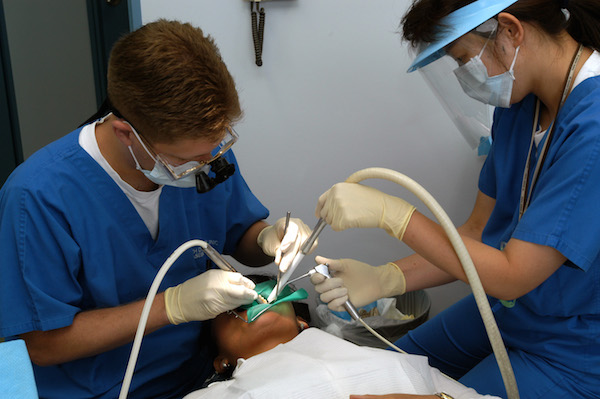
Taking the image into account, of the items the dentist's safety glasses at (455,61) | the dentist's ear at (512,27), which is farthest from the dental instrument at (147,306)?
the dentist's ear at (512,27)

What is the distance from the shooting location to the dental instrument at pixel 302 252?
1.29m

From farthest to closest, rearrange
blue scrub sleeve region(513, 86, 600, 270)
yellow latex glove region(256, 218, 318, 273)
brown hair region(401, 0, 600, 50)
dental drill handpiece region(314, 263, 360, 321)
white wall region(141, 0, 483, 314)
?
white wall region(141, 0, 483, 314) < yellow latex glove region(256, 218, 318, 273) < dental drill handpiece region(314, 263, 360, 321) < brown hair region(401, 0, 600, 50) < blue scrub sleeve region(513, 86, 600, 270)

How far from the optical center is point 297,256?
4.68 feet

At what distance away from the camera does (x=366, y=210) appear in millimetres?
1274

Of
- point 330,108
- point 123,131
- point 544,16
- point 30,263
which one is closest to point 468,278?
point 544,16

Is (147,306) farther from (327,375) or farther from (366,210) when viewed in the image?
(366,210)

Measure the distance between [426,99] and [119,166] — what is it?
140 cm

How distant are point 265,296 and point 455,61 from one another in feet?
2.84

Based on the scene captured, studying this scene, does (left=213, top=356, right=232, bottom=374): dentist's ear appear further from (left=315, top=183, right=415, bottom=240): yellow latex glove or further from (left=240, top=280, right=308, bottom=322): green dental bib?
(left=315, top=183, right=415, bottom=240): yellow latex glove

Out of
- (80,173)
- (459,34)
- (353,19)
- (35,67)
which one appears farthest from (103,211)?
(35,67)

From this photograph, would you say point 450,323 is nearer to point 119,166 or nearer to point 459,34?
point 459,34

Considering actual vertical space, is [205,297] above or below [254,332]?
above

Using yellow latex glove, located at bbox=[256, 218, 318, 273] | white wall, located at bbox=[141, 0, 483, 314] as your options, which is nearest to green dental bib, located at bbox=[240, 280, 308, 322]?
yellow latex glove, located at bbox=[256, 218, 318, 273]

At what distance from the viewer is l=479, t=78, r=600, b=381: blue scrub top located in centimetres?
109
